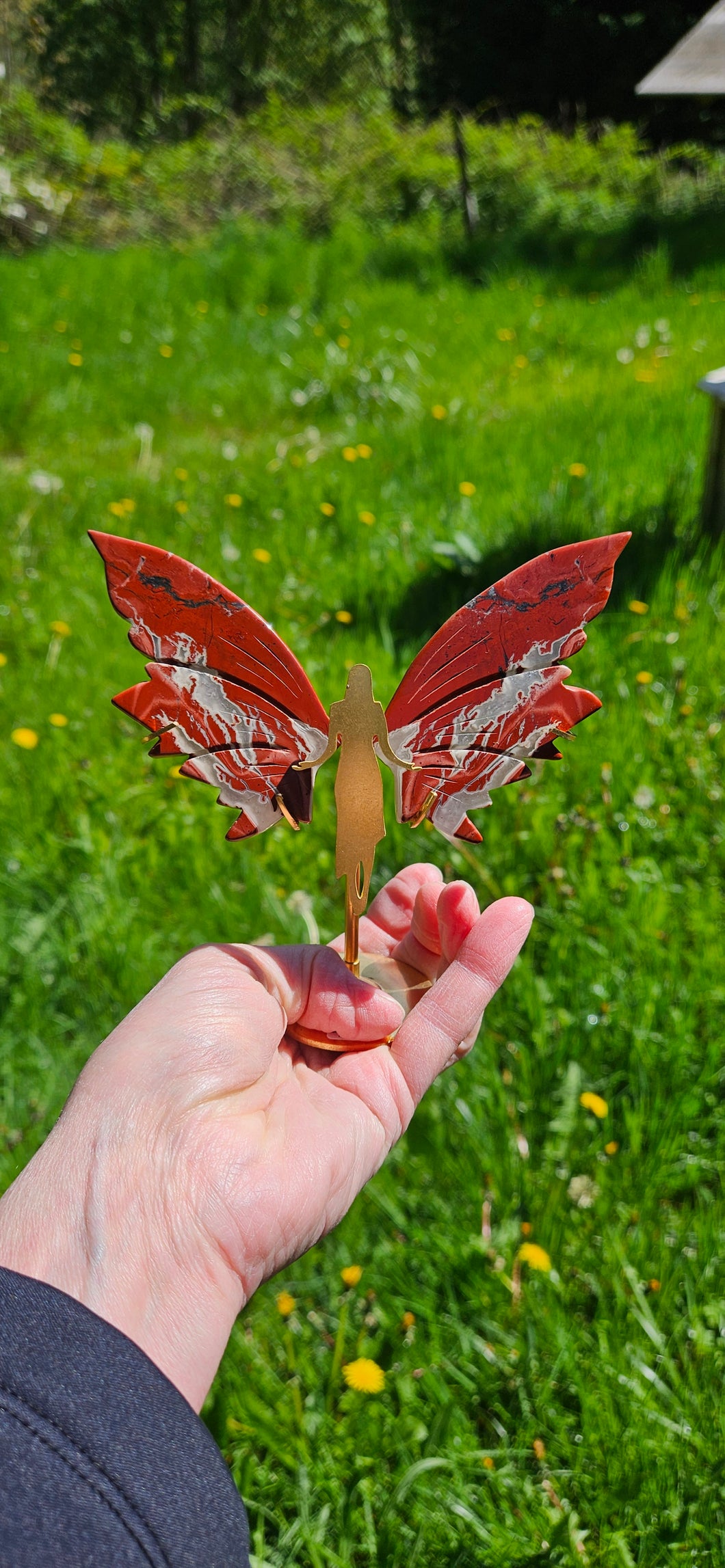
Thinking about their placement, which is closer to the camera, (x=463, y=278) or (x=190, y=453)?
(x=190, y=453)

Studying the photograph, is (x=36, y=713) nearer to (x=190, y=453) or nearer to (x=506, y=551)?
(x=506, y=551)

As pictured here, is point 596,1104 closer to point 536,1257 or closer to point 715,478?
point 536,1257

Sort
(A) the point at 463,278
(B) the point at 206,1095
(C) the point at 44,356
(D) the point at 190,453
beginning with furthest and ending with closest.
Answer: (A) the point at 463,278
(C) the point at 44,356
(D) the point at 190,453
(B) the point at 206,1095

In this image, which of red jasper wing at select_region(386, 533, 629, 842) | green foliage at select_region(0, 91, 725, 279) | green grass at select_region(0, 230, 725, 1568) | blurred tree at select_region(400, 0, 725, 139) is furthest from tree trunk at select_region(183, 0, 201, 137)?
red jasper wing at select_region(386, 533, 629, 842)

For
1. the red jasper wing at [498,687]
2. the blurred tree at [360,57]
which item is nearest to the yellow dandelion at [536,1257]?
the red jasper wing at [498,687]

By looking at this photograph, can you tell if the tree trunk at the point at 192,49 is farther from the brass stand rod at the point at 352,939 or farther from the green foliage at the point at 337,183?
the brass stand rod at the point at 352,939

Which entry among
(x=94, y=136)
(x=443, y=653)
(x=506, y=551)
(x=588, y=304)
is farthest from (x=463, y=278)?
(x=94, y=136)

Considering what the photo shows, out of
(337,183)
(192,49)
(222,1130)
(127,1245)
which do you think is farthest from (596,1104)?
(192,49)
